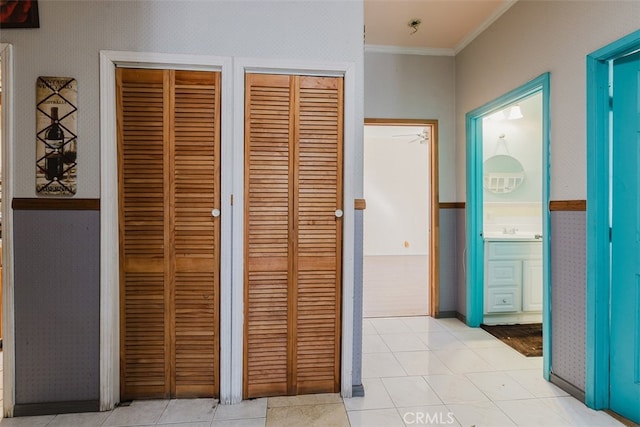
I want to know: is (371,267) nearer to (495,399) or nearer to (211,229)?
(495,399)

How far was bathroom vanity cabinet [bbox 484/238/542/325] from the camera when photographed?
10.2 feet

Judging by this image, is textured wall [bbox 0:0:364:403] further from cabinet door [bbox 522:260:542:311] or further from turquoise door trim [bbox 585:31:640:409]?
cabinet door [bbox 522:260:542:311]

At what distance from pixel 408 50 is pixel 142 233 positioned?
284 centimetres

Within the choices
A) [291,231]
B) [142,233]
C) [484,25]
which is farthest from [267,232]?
[484,25]

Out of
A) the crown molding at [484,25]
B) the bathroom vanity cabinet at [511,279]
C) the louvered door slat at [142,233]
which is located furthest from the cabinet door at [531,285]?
the louvered door slat at [142,233]

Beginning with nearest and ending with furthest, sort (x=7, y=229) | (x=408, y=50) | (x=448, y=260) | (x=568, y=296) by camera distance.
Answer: (x=7, y=229)
(x=568, y=296)
(x=408, y=50)
(x=448, y=260)

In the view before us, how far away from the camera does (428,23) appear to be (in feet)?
9.21

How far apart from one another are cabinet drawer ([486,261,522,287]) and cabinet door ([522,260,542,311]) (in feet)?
0.20

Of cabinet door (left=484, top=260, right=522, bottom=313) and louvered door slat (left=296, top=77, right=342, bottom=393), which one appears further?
cabinet door (left=484, top=260, right=522, bottom=313)

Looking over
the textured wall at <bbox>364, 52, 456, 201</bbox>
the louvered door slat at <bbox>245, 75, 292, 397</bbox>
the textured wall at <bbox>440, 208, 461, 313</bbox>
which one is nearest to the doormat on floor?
the textured wall at <bbox>440, 208, 461, 313</bbox>

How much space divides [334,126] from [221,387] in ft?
5.13

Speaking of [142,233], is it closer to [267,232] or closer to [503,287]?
[267,232]

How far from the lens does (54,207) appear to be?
1745mm

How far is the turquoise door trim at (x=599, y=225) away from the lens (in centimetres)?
180
